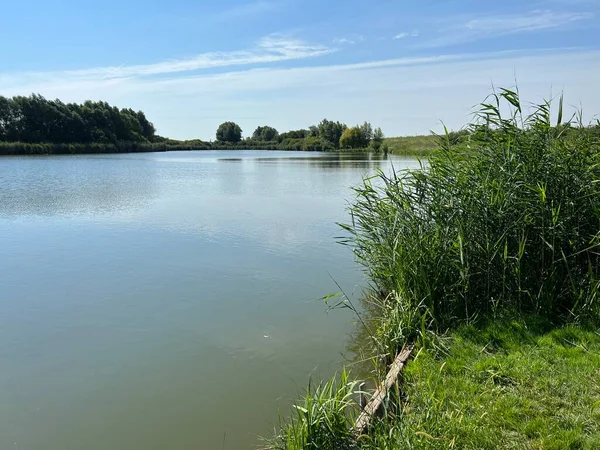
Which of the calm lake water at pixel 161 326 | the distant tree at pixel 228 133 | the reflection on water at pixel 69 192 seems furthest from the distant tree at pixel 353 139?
the calm lake water at pixel 161 326

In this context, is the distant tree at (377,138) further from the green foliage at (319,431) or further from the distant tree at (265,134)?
the green foliage at (319,431)

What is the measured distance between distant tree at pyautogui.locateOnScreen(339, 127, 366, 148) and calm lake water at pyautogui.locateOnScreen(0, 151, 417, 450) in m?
60.3

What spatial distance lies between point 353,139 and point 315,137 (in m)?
14.6

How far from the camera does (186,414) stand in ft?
12.7

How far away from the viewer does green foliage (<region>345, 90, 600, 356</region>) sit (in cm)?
470

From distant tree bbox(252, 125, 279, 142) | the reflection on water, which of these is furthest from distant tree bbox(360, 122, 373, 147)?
the reflection on water

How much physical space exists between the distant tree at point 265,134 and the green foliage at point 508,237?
99.6 metres

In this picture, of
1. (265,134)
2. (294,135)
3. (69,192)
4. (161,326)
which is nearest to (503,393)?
(161,326)

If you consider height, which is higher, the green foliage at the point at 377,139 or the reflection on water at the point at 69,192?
the green foliage at the point at 377,139

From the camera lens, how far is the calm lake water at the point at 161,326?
3.78 metres

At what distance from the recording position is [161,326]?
5.63 meters

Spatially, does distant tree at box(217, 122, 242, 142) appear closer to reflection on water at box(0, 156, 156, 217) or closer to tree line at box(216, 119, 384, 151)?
tree line at box(216, 119, 384, 151)

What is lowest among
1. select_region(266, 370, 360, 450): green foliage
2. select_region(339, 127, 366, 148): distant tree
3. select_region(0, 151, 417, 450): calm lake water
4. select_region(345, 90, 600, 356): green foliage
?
select_region(0, 151, 417, 450): calm lake water

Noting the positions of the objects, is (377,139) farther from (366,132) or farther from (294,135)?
(294,135)
